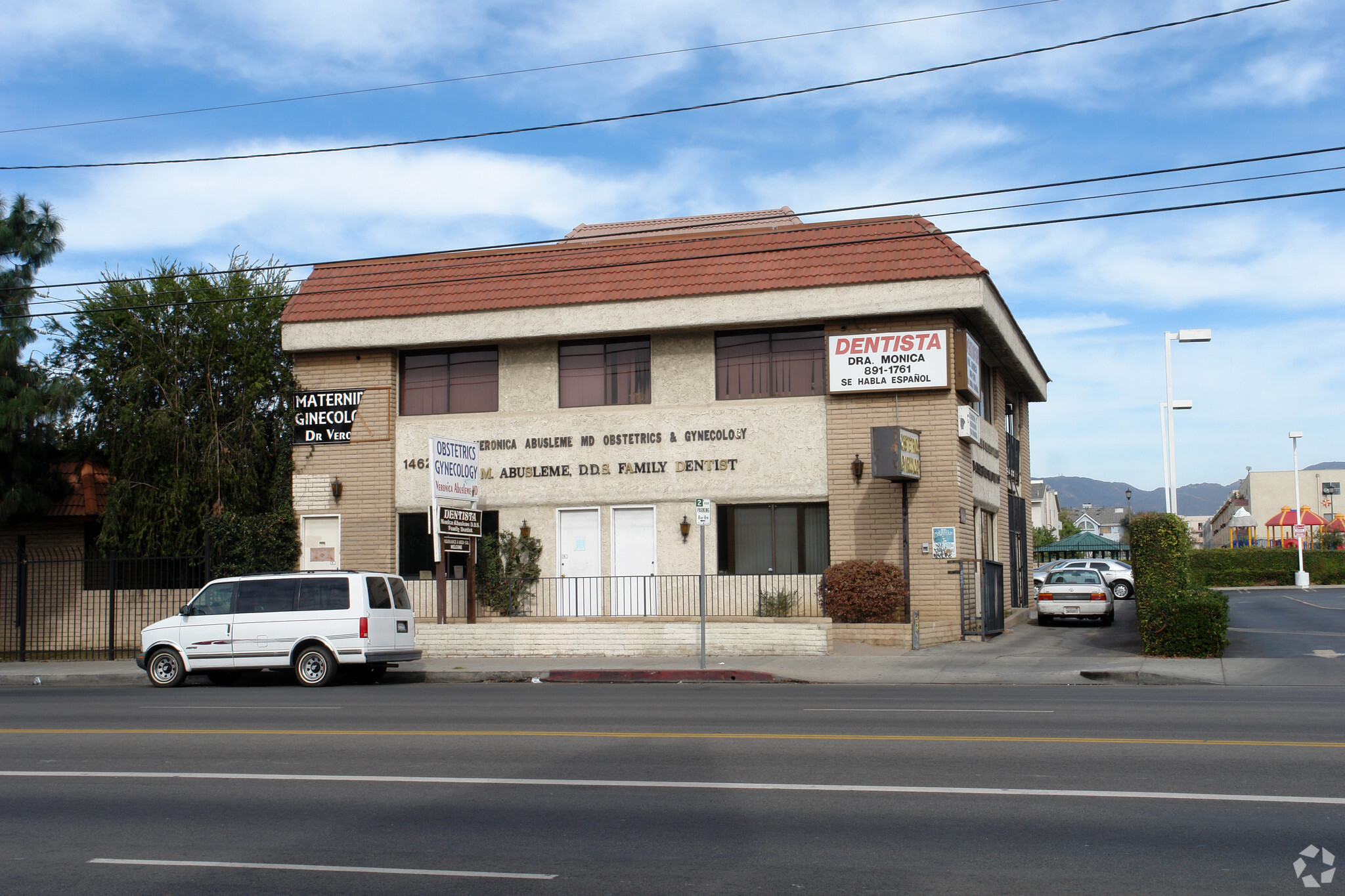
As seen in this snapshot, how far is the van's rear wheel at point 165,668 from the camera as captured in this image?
19719mm

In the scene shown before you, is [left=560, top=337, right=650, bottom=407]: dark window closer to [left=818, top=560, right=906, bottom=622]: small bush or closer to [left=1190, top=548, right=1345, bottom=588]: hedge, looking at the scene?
[left=818, top=560, right=906, bottom=622]: small bush

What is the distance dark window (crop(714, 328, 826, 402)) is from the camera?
2484 centimetres

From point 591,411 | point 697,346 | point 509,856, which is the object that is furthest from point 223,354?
point 509,856

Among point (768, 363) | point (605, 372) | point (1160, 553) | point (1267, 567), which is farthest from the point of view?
point (1267, 567)

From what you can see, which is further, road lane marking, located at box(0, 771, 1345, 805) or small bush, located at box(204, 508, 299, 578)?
small bush, located at box(204, 508, 299, 578)

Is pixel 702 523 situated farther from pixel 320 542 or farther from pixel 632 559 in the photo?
pixel 320 542

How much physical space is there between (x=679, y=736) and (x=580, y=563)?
565 inches

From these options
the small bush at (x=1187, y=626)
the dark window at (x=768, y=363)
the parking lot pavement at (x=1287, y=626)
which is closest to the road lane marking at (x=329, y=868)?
the small bush at (x=1187, y=626)

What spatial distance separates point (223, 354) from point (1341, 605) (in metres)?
32.1

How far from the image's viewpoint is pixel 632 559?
83.5 ft

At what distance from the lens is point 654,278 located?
83.6ft

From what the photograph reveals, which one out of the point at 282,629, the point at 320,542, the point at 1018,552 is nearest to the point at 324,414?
the point at 320,542

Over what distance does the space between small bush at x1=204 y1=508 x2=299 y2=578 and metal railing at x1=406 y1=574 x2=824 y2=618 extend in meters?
3.30

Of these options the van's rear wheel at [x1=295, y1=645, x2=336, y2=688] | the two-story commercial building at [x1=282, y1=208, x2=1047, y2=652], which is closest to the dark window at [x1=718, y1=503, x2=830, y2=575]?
the two-story commercial building at [x1=282, y1=208, x2=1047, y2=652]
